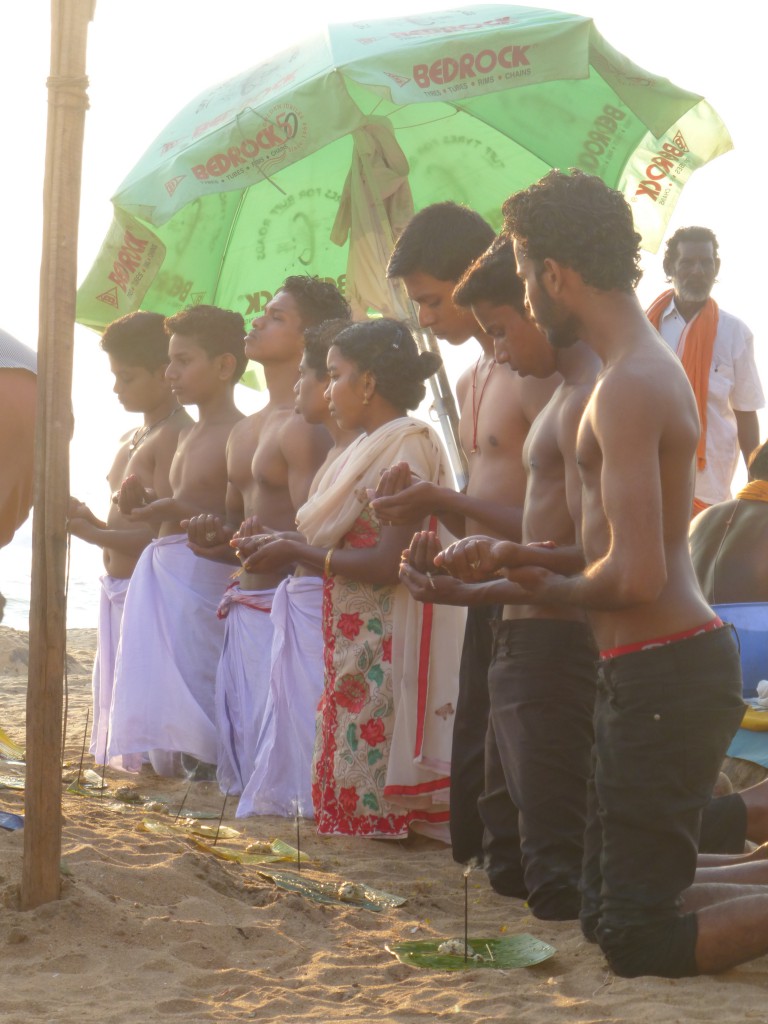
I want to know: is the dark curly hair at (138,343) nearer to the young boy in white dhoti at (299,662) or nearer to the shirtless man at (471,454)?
the young boy in white dhoti at (299,662)

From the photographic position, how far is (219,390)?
6.32 m

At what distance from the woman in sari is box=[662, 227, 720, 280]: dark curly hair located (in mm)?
2188

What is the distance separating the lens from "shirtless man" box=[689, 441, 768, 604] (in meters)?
4.89

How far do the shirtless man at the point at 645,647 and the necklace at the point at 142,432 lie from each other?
12.7 feet

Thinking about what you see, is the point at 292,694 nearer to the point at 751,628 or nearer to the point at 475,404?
the point at 475,404

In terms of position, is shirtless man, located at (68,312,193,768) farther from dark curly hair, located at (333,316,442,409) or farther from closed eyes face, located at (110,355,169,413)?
dark curly hair, located at (333,316,442,409)

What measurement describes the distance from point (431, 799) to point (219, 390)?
2.39 metres

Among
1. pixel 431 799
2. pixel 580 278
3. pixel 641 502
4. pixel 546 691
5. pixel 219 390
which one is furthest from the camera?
pixel 219 390

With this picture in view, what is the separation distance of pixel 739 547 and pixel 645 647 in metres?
2.01

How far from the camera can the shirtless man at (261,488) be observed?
5.61 m

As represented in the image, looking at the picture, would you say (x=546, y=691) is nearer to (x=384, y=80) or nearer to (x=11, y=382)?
(x=11, y=382)

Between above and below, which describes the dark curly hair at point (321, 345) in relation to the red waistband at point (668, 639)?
above

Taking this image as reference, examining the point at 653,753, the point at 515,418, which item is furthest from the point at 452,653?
the point at 653,753

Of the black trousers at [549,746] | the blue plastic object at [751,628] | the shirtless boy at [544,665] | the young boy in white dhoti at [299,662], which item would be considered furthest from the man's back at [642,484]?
the young boy in white dhoti at [299,662]
